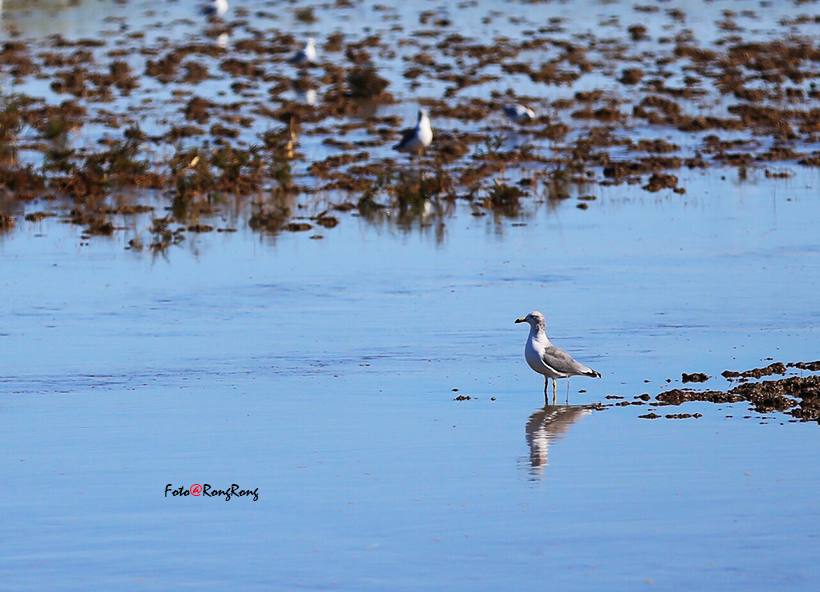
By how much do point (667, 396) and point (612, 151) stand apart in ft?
52.0

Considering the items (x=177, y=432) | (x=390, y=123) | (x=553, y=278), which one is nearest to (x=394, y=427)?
(x=177, y=432)

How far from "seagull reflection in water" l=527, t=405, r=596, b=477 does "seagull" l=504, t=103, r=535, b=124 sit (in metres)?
18.7

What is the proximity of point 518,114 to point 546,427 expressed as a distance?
63.6 feet

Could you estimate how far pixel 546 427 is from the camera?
9922 millimetres

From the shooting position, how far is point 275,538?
7.80 meters

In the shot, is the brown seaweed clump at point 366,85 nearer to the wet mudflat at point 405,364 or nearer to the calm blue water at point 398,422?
the wet mudflat at point 405,364

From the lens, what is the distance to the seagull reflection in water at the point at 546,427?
9125 mm

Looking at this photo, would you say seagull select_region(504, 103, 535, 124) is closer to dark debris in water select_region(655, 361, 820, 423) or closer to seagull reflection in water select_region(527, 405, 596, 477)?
dark debris in water select_region(655, 361, 820, 423)

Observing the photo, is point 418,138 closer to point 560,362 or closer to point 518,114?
point 518,114

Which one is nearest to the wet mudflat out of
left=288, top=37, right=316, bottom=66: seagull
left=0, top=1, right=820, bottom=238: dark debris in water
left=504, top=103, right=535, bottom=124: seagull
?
left=0, top=1, right=820, bottom=238: dark debris in water

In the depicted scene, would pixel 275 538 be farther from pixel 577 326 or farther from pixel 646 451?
pixel 577 326

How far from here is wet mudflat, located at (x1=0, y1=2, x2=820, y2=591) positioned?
7.65 m

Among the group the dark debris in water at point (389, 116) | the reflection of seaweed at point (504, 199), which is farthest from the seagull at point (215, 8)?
the reflection of seaweed at point (504, 199)

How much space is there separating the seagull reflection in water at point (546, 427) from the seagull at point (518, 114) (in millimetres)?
18749
